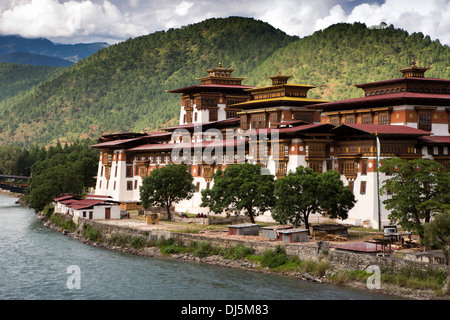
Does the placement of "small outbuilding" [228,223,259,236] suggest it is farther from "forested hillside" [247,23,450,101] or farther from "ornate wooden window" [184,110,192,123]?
"forested hillside" [247,23,450,101]

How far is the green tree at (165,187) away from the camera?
83.7m

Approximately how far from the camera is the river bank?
47.0 m

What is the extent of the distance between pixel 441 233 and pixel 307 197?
17.7m

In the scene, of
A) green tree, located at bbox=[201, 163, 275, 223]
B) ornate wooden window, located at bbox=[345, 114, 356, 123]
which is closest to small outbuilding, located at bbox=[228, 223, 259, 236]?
green tree, located at bbox=[201, 163, 275, 223]

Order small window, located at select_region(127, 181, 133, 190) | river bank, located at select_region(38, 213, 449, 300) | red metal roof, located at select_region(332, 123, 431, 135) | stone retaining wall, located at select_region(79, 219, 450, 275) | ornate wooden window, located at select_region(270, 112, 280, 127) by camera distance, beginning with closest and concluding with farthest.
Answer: river bank, located at select_region(38, 213, 449, 300) < stone retaining wall, located at select_region(79, 219, 450, 275) < red metal roof, located at select_region(332, 123, 431, 135) < ornate wooden window, located at select_region(270, 112, 280, 127) < small window, located at select_region(127, 181, 133, 190)

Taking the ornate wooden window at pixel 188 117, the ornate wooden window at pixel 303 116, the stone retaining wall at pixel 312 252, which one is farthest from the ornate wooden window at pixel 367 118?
the ornate wooden window at pixel 188 117

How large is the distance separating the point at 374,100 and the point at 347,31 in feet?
372

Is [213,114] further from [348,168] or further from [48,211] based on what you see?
[348,168]

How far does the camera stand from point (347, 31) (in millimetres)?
189750

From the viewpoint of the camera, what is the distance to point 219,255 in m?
60.4

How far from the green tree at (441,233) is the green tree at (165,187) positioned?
41.8 metres

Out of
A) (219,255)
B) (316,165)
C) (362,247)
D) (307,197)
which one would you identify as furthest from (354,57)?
(362,247)

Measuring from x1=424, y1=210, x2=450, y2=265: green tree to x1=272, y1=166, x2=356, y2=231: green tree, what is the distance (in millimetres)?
15857
